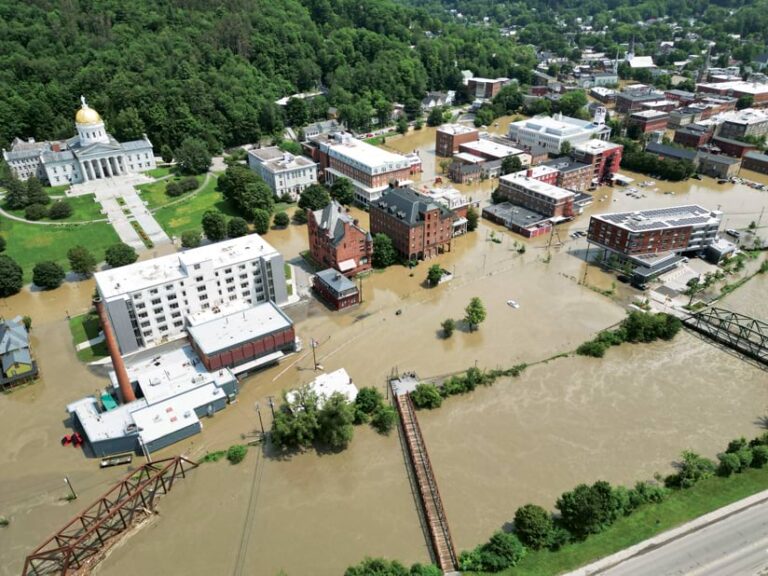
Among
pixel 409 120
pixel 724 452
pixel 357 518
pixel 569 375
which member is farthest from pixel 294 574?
pixel 409 120

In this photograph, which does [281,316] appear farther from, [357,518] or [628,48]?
[628,48]

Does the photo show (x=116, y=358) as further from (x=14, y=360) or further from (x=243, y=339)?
(x=14, y=360)

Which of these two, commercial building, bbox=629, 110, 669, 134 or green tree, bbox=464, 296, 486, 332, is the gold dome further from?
commercial building, bbox=629, 110, 669, 134

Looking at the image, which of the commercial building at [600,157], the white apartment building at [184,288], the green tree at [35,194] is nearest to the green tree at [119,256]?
the white apartment building at [184,288]

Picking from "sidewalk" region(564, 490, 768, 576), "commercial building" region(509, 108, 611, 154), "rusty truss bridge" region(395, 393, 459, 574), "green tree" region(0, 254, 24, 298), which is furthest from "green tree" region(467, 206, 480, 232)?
"green tree" region(0, 254, 24, 298)

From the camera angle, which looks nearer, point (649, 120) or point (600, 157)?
point (600, 157)

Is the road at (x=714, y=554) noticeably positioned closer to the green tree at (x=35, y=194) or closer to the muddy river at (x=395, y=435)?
the muddy river at (x=395, y=435)

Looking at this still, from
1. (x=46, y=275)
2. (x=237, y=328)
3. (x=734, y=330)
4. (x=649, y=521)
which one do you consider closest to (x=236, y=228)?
(x=46, y=275)
